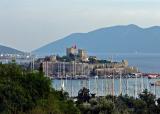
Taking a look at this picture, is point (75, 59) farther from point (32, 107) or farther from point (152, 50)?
point (152, 50)

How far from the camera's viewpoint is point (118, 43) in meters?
182

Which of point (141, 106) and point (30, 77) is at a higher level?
point (30, 77)

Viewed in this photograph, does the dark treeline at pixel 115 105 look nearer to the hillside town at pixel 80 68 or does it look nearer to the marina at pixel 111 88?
the marina at pixel 111 88

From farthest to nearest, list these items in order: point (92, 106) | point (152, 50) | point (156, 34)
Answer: point (156, 34)
point (152, 50)
point (92, 106)

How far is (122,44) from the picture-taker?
595 feet

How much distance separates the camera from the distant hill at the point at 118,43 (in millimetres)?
175500

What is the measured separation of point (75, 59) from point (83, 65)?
13.2 ft

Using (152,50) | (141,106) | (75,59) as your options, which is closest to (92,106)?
(141,106)

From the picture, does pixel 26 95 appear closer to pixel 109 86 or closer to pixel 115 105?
pixel 115 105

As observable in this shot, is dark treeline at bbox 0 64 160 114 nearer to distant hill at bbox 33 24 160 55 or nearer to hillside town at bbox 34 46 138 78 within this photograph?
hillside town at bbox 34 46 138 78

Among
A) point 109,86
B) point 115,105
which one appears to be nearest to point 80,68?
point 109,86

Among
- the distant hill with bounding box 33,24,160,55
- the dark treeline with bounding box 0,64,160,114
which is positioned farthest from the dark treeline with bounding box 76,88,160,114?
the distant hill with bounding box 33,24,160,55

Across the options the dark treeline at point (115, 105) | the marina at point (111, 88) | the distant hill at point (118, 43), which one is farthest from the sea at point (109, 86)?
the distant hill at point (118, 43)

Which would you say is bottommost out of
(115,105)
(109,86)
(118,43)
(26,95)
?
(109,86)
